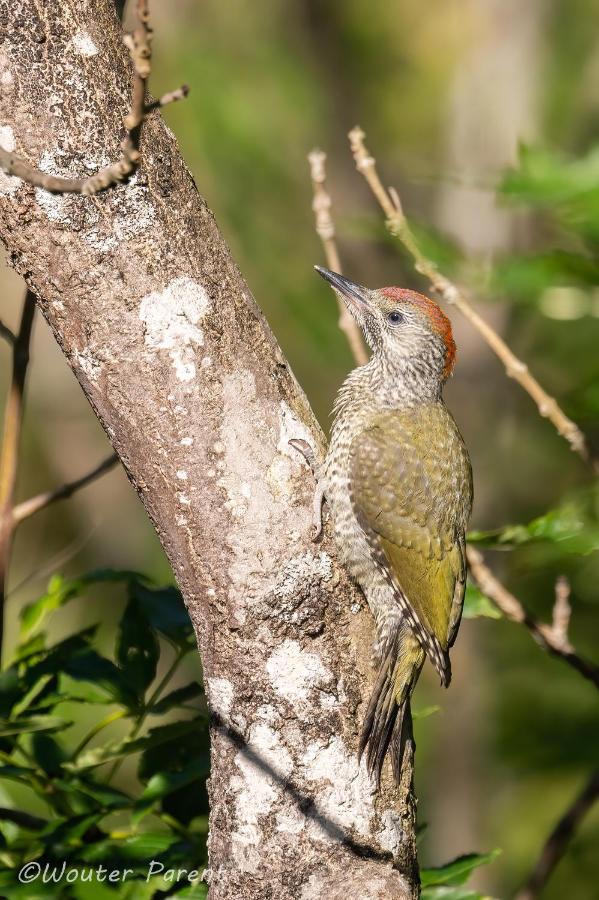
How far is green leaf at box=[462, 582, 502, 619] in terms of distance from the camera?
2773mm

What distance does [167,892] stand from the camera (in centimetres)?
229

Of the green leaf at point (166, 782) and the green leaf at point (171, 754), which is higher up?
the green leaf at point (171, 754)

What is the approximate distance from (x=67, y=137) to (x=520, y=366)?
1246mm

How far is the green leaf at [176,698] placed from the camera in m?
2.40

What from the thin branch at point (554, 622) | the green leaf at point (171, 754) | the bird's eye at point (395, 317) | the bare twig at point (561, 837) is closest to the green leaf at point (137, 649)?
the green leaf at point (171, 754)

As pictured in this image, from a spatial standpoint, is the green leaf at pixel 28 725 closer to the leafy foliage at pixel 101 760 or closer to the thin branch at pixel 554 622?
the leafy foliage at pixel 101 760

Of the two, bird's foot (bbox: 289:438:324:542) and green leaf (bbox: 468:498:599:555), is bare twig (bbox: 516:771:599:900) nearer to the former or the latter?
green leaf (bbox: 468:498:599:555)

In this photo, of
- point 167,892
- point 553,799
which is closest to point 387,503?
point 167,892

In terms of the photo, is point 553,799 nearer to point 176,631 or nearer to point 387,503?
point 387,503

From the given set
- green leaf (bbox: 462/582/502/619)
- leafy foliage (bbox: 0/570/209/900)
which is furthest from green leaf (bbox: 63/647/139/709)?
green leaf (bbox: 462/582/502/619)

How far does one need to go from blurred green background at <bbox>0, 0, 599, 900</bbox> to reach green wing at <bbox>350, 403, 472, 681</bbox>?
1.30 m

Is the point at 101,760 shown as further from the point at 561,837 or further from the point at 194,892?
the point at 561,837

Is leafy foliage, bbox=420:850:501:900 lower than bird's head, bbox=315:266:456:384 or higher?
lower

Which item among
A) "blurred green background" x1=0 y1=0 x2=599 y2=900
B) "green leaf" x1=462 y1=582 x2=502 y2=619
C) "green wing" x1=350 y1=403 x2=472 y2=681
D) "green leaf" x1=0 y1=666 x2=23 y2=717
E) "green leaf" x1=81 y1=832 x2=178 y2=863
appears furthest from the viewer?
"blurred green background" x1=0 y1=0 x2=599 y2=900
